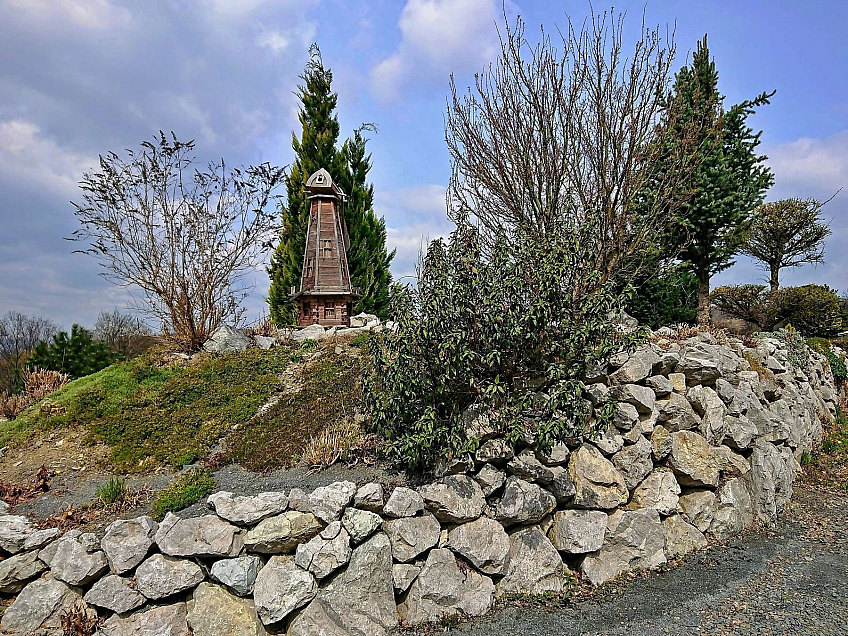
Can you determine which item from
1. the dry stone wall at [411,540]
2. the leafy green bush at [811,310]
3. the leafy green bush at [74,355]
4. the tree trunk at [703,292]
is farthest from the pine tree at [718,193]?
the leafy green bush at [74,355]

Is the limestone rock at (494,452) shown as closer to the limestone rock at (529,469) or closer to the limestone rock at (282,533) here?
the limestone rock at (529,469)

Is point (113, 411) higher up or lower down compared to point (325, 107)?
lower down

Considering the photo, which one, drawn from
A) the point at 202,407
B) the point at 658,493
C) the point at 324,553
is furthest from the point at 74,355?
the point at 658,493

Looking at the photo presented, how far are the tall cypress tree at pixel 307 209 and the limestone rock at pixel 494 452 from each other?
9.69m

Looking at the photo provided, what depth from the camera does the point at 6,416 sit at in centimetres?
808

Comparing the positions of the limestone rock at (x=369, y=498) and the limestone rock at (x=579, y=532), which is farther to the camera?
the limestone rock at (x=579, y=532)

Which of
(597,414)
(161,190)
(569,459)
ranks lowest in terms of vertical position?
(569,459)

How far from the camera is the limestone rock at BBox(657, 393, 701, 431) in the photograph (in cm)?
552

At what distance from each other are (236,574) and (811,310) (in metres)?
15.5

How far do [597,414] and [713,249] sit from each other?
7.20 m

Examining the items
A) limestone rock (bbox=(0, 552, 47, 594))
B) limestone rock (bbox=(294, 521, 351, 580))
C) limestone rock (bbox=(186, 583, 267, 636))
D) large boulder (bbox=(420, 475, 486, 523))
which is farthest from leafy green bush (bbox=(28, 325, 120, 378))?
large boulder (bbox=(420, 475, 486, 523))

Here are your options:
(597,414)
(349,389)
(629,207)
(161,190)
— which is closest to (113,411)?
(349,389)

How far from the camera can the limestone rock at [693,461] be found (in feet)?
17.5

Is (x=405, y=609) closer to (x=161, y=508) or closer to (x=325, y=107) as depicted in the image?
(x=161, y=508)
